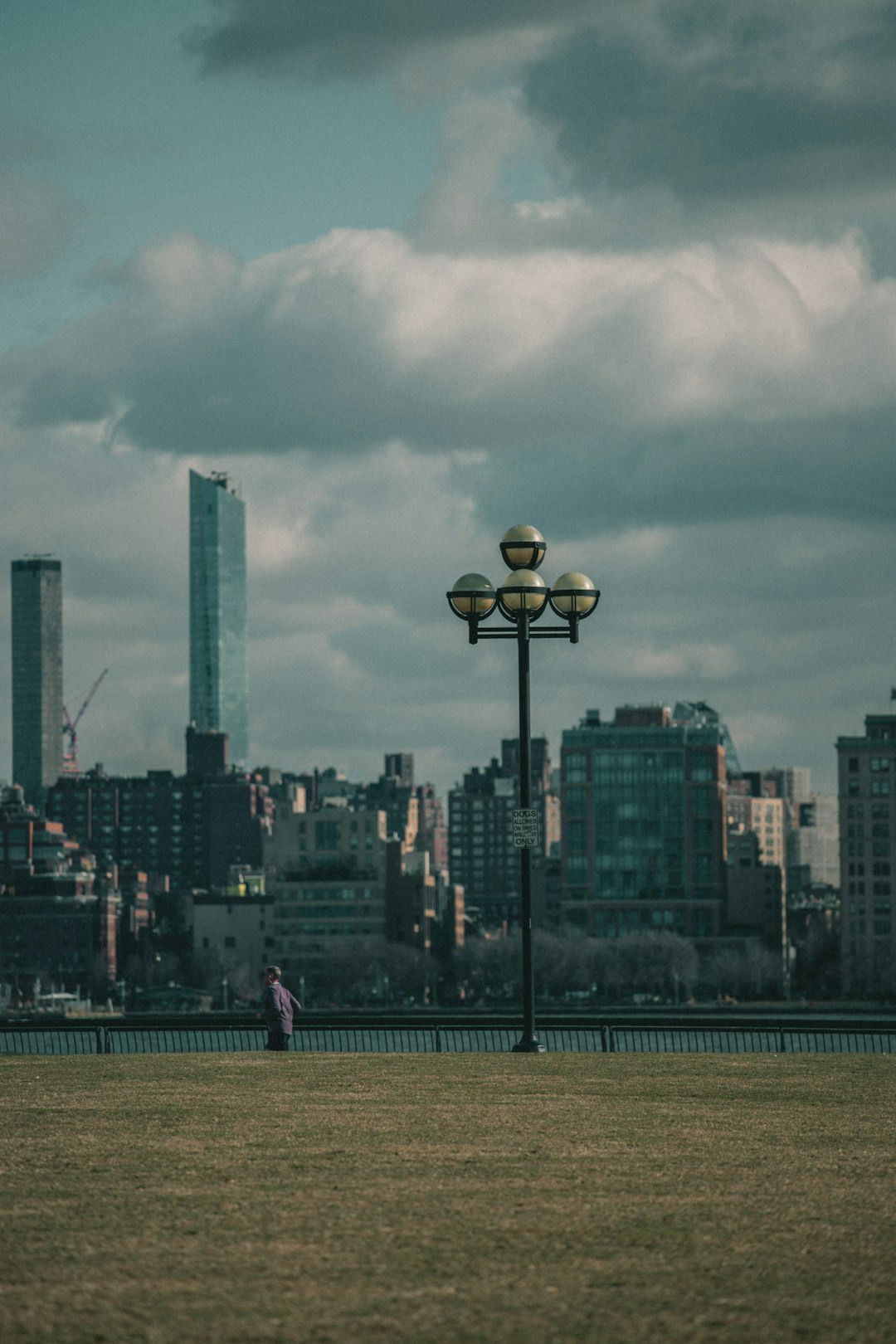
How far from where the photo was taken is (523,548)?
3388 centimetres

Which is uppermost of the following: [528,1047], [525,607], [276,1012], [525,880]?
[525,607]

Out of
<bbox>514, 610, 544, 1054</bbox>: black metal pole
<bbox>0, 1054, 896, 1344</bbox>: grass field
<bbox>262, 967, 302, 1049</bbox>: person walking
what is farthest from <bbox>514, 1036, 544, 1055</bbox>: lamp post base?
<bbox>0, 1054, 896, 1344</bbox>: grass field

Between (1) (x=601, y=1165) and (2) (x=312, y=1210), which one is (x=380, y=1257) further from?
(1) (x=601, y=1165)

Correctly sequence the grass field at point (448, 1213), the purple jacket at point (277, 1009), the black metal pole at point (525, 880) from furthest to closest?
the purple jacket at point (277, 1009) < the black metal pole at point (525, 880) < the grass field at point (448, 1213)

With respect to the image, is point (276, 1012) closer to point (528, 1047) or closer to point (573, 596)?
point (528, 1047)

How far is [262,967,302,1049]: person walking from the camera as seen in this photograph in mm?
33844

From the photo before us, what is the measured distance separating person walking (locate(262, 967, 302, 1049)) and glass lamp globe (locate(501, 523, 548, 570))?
7.60m

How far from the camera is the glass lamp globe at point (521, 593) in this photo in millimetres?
33312

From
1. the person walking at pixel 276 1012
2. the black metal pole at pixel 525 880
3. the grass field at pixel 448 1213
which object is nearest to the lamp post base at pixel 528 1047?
the black metal pole at pixel 525 880

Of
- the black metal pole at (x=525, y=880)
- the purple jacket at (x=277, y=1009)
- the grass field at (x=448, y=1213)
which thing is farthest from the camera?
the purple jacket at (x=277, y=1009)

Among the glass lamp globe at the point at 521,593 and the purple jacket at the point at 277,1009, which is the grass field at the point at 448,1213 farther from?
the glass lamp globe at the point at 521,593

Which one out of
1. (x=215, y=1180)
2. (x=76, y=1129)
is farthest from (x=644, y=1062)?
(x=215, y=1180)

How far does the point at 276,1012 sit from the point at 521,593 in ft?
25.4

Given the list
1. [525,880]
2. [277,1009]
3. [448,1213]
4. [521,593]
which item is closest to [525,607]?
[521,593]
